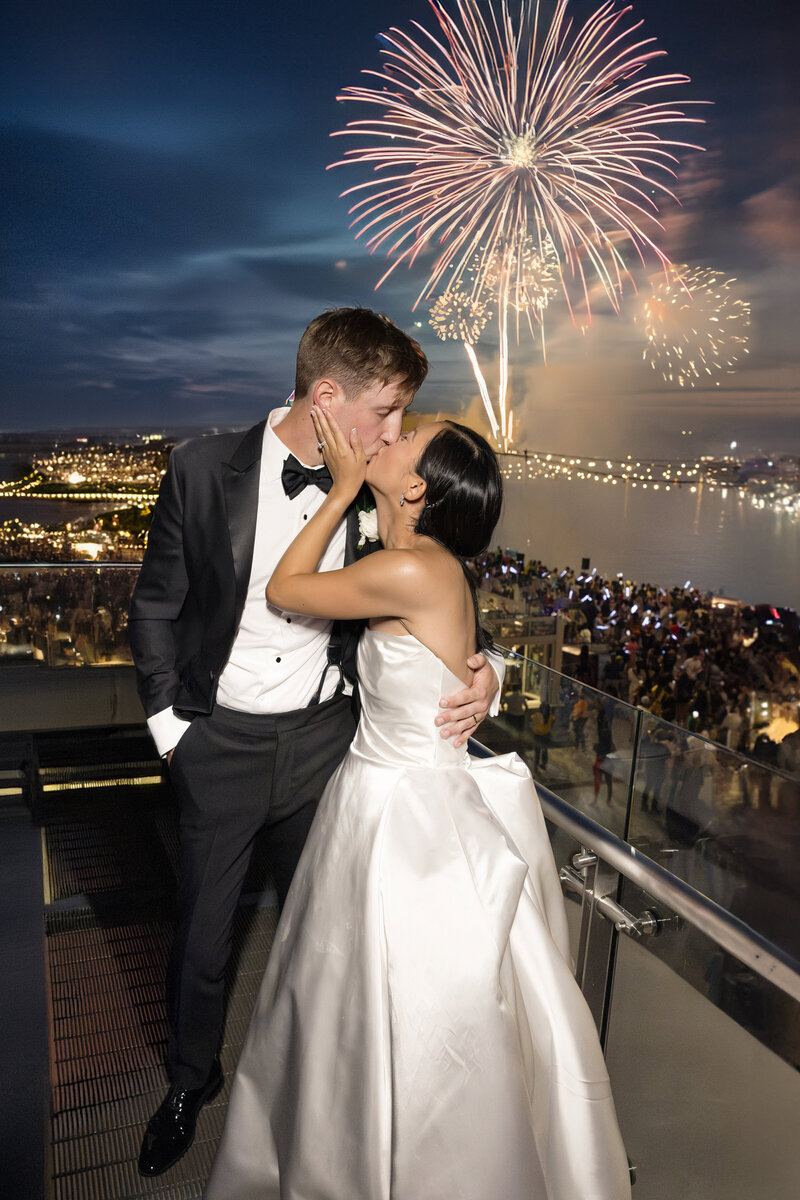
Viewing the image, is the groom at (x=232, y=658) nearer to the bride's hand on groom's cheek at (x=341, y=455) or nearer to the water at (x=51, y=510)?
the bride's hand on groom's cheek at (x=341, y=455)

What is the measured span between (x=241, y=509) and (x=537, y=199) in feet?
76.0

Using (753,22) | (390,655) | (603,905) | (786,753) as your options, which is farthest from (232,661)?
(753,22)

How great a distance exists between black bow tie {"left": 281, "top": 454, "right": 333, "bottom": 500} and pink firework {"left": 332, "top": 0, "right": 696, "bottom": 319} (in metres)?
14.0

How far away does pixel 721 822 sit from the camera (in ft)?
13.7

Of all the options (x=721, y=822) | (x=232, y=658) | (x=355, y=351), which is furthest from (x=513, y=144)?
(x=232, y=658)

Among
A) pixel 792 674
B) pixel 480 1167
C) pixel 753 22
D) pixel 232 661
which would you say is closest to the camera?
pixel 480 1167

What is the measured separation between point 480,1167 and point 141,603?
117 cm

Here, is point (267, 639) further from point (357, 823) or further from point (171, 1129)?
point (171, 1129)

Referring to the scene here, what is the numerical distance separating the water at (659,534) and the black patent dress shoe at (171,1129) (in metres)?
24.1

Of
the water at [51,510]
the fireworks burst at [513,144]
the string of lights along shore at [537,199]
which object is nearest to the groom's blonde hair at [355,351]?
the fireworks burst at [513,144]

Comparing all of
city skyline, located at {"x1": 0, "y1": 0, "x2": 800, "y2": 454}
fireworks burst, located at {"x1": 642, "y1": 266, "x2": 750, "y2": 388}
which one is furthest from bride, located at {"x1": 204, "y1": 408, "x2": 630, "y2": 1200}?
fireworks burst, located at {"x1": 642, "y1": 266, "x2": 750, "y2": 388}

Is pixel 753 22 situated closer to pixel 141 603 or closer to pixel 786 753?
pixel 786 753

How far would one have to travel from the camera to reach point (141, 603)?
1.74 m

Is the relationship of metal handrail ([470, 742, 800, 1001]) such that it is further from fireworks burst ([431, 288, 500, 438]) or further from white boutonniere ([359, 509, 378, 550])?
fireworks burst ([431, 288, 500, 438])
